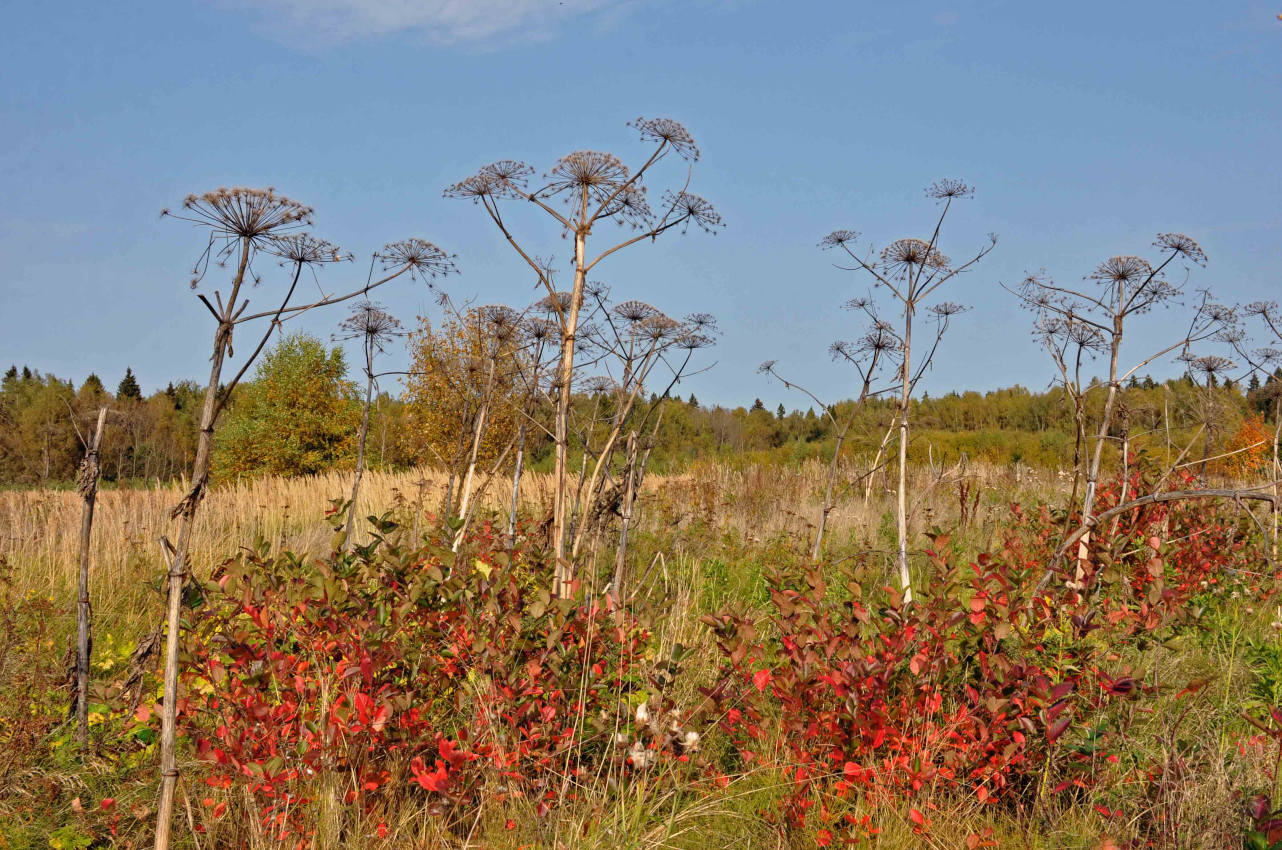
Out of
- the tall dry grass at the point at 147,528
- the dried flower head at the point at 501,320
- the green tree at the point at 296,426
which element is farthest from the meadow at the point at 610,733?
the green tree at the point at 296,426

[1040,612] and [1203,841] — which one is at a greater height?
[1040,612]

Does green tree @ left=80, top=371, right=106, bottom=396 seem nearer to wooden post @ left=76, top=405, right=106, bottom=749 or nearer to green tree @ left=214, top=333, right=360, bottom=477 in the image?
green tree @ left=214, top=333, right=360, bottom=477

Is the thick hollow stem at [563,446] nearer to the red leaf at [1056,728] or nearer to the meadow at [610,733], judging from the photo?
the meadow at [610,733]

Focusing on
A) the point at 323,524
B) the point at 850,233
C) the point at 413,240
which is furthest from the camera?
the point at 323,524

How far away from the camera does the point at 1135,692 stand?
2533 millimetres

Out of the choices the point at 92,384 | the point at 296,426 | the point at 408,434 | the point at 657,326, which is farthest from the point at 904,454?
the point at 92,384

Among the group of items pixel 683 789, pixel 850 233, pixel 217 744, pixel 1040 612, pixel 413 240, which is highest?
pixel 850 233

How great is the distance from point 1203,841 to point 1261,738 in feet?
3.05

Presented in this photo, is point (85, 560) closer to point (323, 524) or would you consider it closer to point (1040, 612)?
point (1040, 612)

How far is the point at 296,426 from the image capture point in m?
26.1

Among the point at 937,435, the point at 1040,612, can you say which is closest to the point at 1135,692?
the point at 1040,612

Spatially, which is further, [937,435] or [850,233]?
[937,435]

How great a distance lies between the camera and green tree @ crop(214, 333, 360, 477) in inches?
1027

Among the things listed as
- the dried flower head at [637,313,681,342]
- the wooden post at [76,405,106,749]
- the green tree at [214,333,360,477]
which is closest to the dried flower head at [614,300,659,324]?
the dried flower head at [637,313,681,342]
